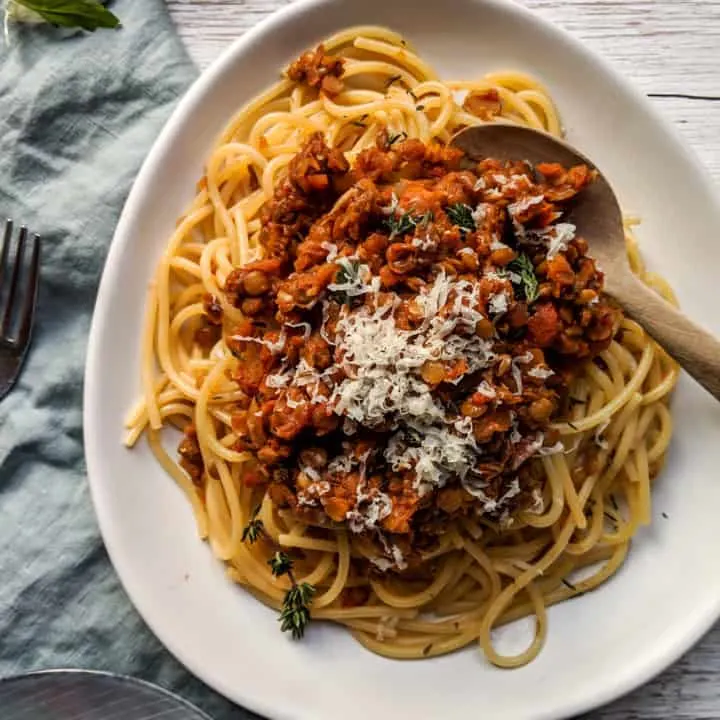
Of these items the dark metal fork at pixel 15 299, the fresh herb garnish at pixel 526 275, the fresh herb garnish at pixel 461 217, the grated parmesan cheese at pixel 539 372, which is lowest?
the dark metal fork at pixel 15 299

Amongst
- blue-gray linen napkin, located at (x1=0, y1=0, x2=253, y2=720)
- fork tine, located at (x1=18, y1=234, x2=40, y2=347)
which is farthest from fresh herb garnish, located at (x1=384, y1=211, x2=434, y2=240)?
fork tine, located at (x1=18, y1=234, x2=40, y2=347)


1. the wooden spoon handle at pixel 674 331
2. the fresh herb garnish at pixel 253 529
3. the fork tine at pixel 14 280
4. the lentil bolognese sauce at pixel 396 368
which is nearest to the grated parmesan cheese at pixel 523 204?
the lentil bolognese sauce at pixel 396 368

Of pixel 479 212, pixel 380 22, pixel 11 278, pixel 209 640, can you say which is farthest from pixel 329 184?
pixel 209 640

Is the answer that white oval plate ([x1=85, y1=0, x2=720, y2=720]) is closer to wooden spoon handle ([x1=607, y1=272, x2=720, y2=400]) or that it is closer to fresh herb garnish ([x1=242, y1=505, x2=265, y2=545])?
fresh herb garnish ([x1=242, y1=505, x2=265, y2=545])

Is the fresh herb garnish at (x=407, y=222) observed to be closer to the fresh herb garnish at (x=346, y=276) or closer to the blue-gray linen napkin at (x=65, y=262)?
the fresh herb garnish at (x=346, y=276)

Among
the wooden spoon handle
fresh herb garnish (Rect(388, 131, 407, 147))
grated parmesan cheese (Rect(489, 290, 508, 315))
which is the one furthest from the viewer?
fresh herb garnish (Rect(388, 131, 407, 147))

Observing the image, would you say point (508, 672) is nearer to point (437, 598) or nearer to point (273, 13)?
point (437, 598)

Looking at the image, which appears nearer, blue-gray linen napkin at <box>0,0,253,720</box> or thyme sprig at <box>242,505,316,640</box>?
thyme sprig at <box>242,505,316,640</box>
